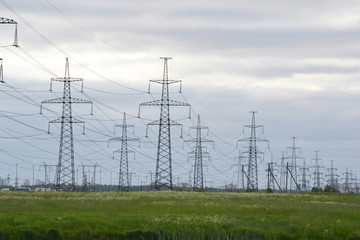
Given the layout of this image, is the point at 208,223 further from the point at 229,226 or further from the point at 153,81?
the point at 153,81

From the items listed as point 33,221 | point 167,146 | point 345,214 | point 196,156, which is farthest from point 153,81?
point 33,221

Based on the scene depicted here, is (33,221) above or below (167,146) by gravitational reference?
below

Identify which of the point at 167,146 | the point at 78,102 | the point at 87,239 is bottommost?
the point at 87,239

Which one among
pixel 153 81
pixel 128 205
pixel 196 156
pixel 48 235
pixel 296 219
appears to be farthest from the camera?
pixel 196 156

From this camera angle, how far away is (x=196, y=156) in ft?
388

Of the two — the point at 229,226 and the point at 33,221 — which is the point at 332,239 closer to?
the point at 229,226

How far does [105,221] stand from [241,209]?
14.9 metres

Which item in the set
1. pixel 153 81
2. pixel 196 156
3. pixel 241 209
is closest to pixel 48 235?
pixel 241 209

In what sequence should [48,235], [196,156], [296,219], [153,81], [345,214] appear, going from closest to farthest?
[48,235] → [296,219] → [345,214] → [153,81] → [196,156]

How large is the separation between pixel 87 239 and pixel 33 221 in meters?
4.32

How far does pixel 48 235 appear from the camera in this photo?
3709 centimetres

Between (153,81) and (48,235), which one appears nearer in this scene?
(48,235)

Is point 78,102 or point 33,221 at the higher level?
point 78,102

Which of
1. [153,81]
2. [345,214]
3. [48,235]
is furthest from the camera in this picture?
[153,81]
